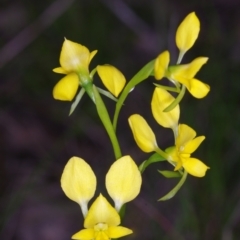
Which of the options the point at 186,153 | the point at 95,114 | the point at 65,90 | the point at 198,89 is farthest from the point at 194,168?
the point at 95,114

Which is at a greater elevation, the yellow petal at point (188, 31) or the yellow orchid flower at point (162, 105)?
the yellow petal at point (188, 31)

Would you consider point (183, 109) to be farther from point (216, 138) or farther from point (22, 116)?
point (22, 116)

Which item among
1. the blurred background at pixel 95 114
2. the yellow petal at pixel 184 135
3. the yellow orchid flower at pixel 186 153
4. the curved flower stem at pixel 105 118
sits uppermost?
the blurred background at pixel 95 114

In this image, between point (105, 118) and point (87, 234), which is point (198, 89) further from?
point (87, 234)

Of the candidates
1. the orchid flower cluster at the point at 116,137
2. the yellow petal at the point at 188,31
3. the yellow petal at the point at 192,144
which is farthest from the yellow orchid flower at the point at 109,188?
the yellow petal at the point at 188,31

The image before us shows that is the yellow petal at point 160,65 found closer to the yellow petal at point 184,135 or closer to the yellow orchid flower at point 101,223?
the yellow petal at point 184,135

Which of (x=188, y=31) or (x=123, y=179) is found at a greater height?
(x=188, y=31)

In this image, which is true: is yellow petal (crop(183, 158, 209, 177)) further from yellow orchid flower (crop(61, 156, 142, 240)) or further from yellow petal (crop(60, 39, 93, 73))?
yellow petal (crop(60, 39, 93, 73))
